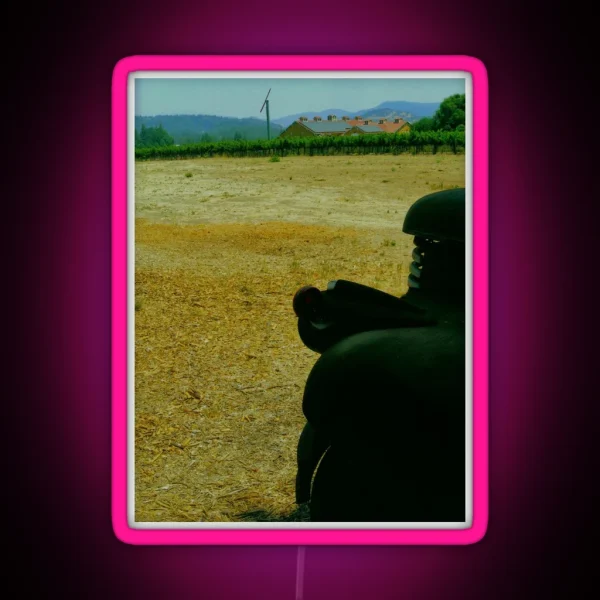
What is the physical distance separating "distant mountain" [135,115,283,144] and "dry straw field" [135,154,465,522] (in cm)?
12

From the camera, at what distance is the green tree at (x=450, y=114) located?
1.87 m

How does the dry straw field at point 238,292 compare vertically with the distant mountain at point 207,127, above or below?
below

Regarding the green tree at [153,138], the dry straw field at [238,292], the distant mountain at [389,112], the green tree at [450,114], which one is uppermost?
the distant mountain at [389,112]

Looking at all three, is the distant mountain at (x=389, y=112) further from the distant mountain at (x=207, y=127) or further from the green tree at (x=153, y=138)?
the green tree at (x=153, y=138)
